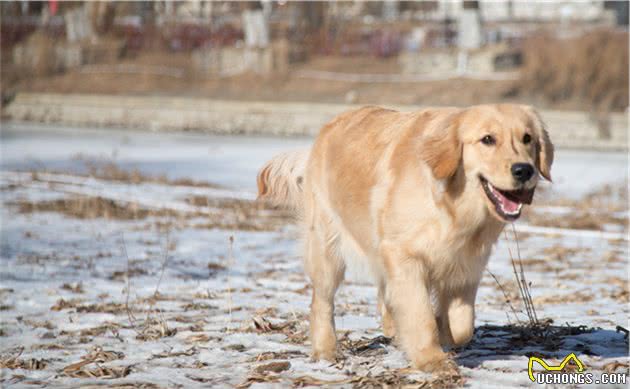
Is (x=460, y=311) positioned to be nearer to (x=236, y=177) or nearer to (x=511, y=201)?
(x=511, y=201)

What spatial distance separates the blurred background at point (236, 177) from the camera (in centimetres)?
514

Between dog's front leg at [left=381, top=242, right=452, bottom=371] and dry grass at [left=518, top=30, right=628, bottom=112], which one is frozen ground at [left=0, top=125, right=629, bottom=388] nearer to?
dog's front leg at [left=381, top=242, right=452, bottom=371]

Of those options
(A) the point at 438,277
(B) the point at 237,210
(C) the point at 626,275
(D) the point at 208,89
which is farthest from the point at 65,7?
(A) the point at 438,277

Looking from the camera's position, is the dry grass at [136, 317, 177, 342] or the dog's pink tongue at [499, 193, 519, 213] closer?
the dog's pink tongue at [499, 193, 519, 213]

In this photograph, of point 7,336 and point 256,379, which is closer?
point 256,379

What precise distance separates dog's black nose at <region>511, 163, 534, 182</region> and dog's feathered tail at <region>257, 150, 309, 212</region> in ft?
6.22

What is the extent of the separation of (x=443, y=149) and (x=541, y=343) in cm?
132

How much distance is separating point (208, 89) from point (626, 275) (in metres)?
20.8

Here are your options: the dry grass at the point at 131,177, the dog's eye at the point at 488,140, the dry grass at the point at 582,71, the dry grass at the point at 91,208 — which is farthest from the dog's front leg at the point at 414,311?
the dry grass at the point at 582,71

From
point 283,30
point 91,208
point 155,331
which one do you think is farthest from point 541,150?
point 283,30

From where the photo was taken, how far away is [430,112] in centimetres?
484

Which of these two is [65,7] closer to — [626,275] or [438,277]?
[626,275]

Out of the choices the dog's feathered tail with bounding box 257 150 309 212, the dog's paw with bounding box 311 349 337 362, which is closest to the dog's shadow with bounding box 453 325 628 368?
the dog's paw with bounding box 311 349 337 362

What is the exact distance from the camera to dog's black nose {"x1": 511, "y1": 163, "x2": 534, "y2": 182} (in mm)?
4145
